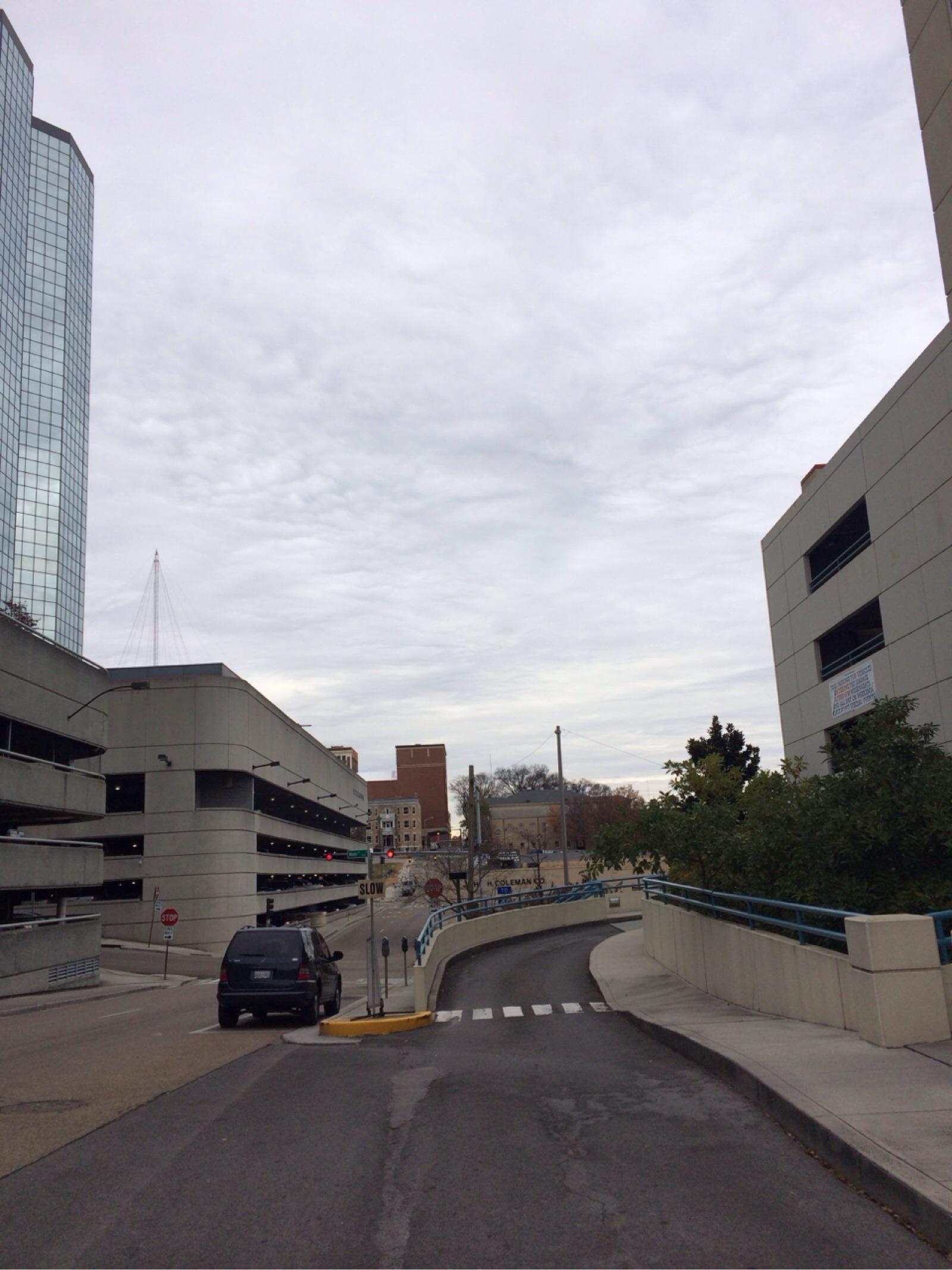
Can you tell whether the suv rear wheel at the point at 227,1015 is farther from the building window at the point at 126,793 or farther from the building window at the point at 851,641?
the building window at the point at 126,793

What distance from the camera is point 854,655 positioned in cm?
3209

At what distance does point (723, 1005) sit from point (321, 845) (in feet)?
228

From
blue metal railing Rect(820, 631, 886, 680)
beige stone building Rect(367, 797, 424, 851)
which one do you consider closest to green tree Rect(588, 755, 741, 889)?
blue metal railing Rect(820, 631, 886, 680)

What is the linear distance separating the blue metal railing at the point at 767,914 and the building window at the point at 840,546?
47.2 feet

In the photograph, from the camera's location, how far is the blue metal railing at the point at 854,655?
30.3 metres

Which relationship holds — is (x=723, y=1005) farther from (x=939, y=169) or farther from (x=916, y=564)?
(x=939, y=169)

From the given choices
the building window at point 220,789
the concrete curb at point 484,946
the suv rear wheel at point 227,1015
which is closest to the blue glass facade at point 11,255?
the building window at point 220,789

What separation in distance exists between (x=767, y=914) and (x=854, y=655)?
18.7 meters

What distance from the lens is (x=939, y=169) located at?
22703 mm

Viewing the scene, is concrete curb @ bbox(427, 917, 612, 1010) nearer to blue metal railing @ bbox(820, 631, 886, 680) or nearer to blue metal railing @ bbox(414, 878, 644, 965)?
blue metal railing @ bbox(414, 878, 644, 965)

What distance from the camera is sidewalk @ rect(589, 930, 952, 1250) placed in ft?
18.9

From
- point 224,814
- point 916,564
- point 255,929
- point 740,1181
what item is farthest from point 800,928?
point 224,814

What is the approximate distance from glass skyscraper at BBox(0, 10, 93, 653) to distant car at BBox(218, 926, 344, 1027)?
4789 inches

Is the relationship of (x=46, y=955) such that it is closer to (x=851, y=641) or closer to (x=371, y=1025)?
(x=371, y=1025)
